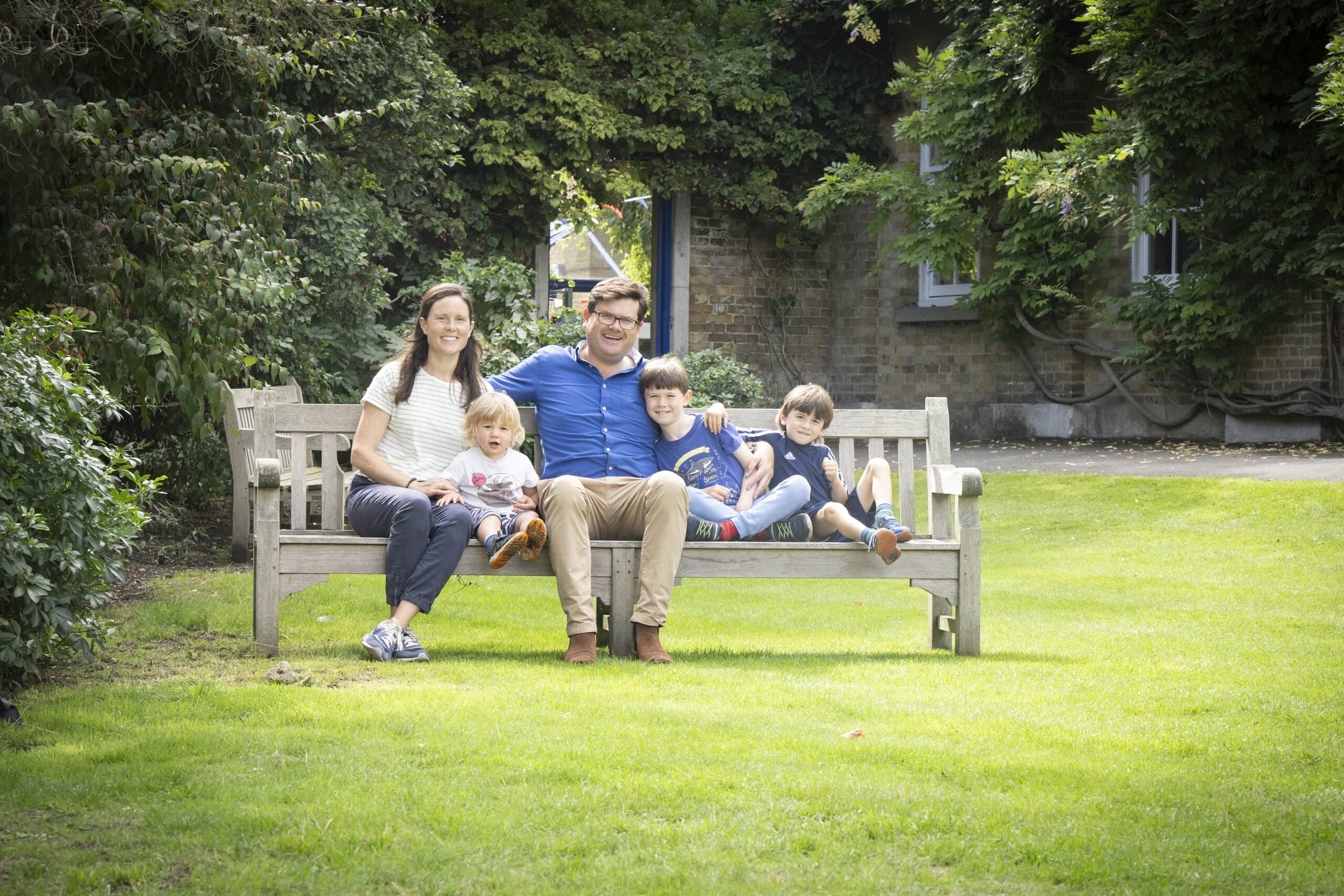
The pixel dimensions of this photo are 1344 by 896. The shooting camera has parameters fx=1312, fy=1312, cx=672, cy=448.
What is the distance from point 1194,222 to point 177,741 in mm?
11199

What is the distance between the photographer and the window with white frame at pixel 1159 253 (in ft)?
44.3

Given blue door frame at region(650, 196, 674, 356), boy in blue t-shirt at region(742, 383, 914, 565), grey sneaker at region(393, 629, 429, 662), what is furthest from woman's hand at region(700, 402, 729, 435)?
blue door frame at region(650, 196, 674, 356)

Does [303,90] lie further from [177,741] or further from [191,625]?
[177,741]

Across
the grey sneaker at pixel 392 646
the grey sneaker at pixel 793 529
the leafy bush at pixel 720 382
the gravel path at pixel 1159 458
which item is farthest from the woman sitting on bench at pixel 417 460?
the gravel path at pixel 1159 458

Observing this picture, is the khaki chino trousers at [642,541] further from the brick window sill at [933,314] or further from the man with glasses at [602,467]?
the brick window sill at [933,314]

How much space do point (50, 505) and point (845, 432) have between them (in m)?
3.11

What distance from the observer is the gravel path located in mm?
10594

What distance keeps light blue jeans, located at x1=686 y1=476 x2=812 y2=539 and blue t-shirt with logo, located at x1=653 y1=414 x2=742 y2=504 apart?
0.30 ft

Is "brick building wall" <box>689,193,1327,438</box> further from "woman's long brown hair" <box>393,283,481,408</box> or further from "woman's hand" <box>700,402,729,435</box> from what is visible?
"woman's long brown hair" <box>393,283,481,408</box>

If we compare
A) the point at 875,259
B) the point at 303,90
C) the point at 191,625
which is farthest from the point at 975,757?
the point at 875,259

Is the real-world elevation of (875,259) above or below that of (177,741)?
above

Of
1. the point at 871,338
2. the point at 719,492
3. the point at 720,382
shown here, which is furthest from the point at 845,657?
the point at 871,338

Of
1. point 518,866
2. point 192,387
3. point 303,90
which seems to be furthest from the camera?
point 303,90

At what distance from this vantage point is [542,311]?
14852 mm
